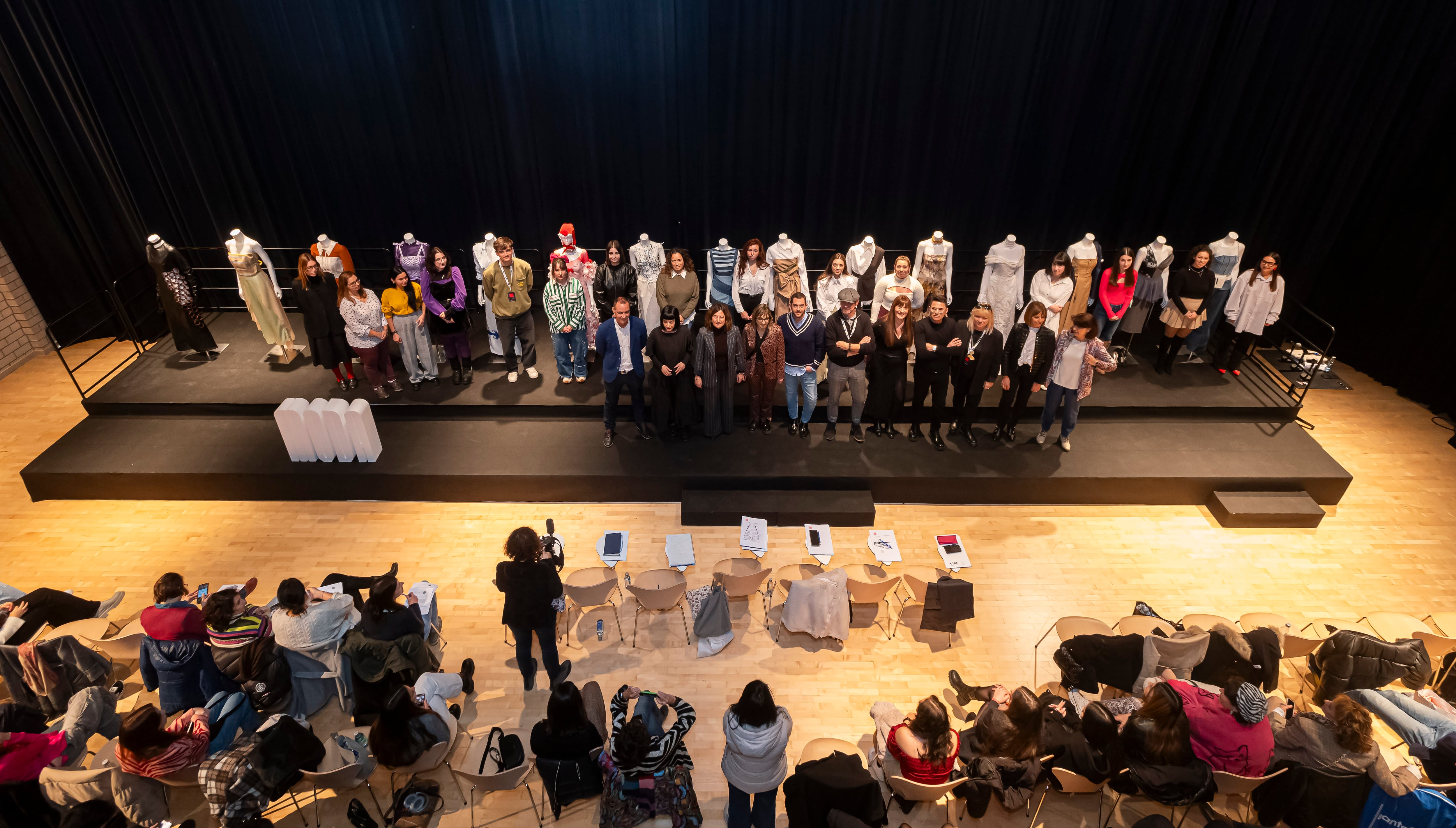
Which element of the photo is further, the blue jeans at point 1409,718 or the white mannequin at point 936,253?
the white mannequin at point 936,253

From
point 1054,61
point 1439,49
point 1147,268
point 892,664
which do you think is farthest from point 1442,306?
point 892,664

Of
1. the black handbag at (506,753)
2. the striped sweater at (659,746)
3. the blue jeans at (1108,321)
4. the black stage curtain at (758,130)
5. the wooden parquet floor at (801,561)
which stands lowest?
the wooden parquet floor at (801,561)

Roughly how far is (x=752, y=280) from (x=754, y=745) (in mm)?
4806

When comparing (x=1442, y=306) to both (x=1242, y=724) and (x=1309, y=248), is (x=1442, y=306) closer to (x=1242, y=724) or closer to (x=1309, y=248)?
(x=1309, y=248)

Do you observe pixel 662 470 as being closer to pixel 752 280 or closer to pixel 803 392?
pixel 803 392

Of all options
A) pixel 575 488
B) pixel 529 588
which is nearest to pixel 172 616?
pixel 529 588

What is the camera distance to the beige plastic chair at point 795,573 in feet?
17.8

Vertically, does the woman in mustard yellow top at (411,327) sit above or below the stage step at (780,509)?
above

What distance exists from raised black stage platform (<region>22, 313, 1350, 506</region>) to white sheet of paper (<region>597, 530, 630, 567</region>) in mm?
615

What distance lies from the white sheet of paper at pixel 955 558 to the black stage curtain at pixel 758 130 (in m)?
4.63

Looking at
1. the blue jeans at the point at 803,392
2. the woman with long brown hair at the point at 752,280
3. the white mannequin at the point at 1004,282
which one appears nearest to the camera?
the blue jeans at the point at 803,392

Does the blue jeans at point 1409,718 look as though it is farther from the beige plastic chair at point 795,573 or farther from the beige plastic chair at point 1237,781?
the beige plastic chair at point 795,573

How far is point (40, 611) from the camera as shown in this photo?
5.02 m

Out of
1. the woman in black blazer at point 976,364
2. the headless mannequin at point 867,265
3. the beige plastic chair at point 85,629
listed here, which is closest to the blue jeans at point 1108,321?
the woman in black blazer at point 976,364
